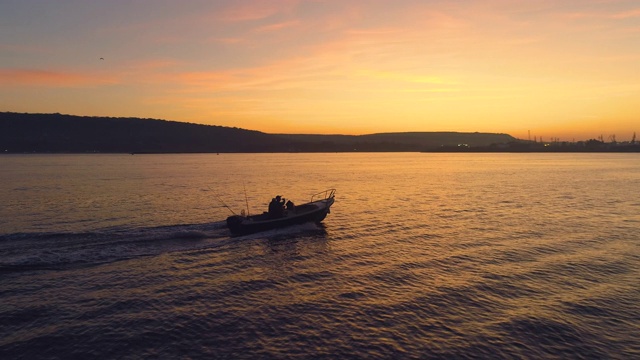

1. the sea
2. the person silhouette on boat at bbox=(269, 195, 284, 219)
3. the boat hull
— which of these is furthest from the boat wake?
the person silhouette on boat at bbox=(269, 195, 284, 219)

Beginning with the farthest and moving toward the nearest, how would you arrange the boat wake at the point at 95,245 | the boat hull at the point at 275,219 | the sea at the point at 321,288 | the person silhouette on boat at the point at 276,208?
the person silhouette on boat at the point at 276,208 → the boat hull at the point at 275,219 → the boat wake at the point at 95,245 → the sea at the point at 321,288

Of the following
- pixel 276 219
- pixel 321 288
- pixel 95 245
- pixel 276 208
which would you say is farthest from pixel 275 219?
pixel 321 288

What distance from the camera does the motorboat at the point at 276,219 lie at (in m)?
30.7

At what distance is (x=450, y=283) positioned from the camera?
2028cm

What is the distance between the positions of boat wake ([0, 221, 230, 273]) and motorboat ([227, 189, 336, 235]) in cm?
134

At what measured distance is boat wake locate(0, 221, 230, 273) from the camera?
2297 cm

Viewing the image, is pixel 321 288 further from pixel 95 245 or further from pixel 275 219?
pixel 95 245

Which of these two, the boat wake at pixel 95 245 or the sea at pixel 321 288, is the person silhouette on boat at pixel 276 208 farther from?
the boat wake at pixel 95 245

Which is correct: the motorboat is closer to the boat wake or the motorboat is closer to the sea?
the sea

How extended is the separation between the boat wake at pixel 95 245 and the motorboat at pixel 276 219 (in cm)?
134

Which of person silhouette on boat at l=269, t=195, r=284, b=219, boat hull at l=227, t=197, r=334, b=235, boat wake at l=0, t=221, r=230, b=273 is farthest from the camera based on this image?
person silhouette on boat at l=269, t=195, r=284, b=219

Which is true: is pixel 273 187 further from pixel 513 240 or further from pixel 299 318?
pixel 299 318

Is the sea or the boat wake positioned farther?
the boat wake

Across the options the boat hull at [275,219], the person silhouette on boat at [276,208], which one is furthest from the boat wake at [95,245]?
the person silhouette on boat at [276,208]
